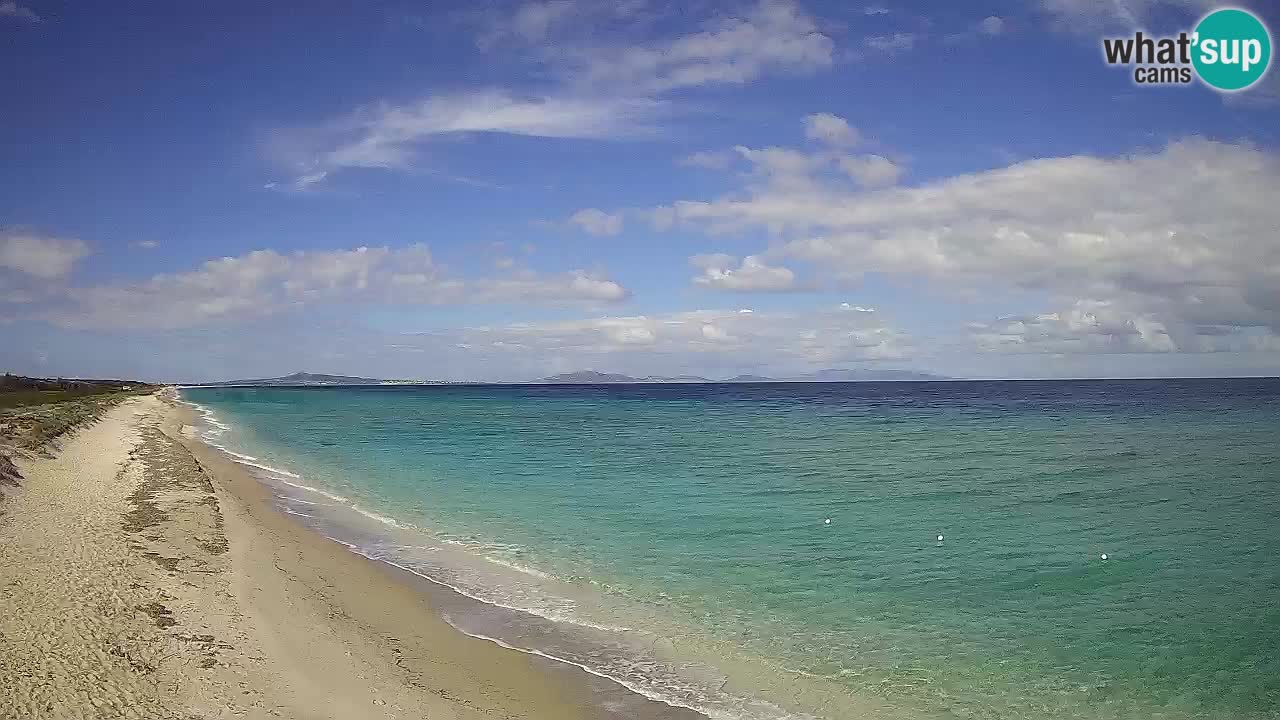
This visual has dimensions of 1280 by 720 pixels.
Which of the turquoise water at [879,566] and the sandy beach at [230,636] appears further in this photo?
the turquoise water at [879,566]

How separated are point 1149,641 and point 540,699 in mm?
9149

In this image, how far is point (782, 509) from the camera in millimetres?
21625

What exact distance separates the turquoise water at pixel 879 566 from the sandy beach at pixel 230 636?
116cm

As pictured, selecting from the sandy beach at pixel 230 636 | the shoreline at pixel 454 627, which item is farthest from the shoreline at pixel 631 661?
the sandy beach at pixel 230 636

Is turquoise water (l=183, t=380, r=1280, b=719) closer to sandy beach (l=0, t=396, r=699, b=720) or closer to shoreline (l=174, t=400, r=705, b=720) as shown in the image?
shoreline (l=174, t=400, r=705, b=720)

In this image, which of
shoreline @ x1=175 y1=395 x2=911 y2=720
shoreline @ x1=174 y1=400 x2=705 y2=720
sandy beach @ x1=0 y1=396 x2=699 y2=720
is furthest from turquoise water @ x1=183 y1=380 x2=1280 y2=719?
sandy beach @ x1=0 y1=396 x2=699 y2=720

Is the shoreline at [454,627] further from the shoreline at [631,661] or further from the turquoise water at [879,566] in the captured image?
the turquoise water at [879,566]

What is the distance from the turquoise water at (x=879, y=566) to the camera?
384 inches

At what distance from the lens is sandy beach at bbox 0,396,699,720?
8.48 meters

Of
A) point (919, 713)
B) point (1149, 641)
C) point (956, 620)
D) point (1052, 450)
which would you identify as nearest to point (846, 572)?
point (956, 620)

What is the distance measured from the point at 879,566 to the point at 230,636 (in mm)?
11774

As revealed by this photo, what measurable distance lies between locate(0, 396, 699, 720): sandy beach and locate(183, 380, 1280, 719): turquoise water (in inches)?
45.7

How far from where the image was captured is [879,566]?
15383mm

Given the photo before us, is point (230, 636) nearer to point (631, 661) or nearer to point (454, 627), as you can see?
point (454, 627)
